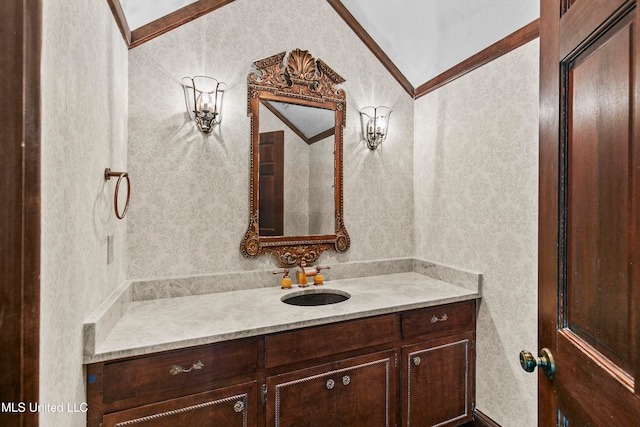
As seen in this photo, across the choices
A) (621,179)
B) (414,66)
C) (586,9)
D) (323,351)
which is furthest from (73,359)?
(414,66)

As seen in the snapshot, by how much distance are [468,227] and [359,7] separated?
165cm

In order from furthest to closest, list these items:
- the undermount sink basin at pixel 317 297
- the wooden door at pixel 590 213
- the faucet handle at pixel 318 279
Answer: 1. the faucet handle at pixel 318 279
2. the undermount sink basin at pixel 317 297
3. the wooden door at pixel 590 213

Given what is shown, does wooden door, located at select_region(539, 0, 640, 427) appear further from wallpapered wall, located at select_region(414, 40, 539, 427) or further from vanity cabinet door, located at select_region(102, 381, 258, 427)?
vanity cabinet door, located at select_region(102, 381, 258, 427)

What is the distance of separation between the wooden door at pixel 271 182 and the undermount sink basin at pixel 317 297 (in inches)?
16.3

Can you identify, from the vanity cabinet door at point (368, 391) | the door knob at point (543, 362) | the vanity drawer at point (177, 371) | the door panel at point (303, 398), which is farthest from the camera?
the vanity cabinet door at point (368, 391)

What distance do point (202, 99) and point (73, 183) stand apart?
3.16ft

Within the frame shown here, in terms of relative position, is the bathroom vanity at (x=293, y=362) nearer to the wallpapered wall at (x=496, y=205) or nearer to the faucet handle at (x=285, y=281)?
the faucet handle at (x=285, y=281)

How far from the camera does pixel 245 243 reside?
1.94 metres

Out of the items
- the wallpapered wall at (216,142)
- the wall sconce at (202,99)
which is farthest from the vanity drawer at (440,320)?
the wall sconce at (202,99)

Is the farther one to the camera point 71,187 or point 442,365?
point 442,365

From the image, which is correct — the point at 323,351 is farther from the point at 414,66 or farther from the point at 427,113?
the point at 414,66

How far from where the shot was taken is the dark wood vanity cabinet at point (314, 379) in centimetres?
121

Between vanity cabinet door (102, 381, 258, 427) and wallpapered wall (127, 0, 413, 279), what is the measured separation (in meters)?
0.72

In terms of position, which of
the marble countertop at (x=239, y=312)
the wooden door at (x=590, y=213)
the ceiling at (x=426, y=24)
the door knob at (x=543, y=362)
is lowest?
the marble countertop at (x=239, y=312)
